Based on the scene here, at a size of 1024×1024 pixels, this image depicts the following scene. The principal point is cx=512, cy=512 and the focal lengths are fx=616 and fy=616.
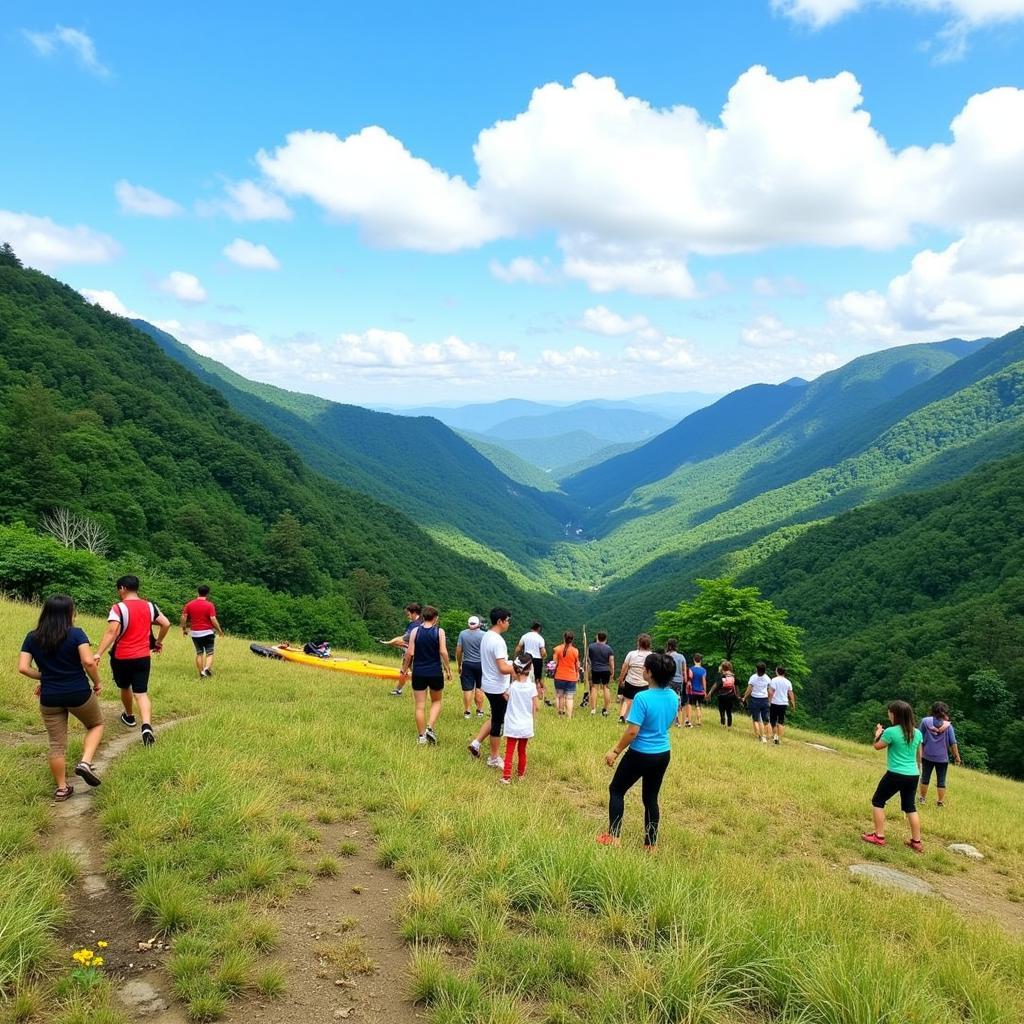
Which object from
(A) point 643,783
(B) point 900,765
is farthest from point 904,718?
(A) point 643,783

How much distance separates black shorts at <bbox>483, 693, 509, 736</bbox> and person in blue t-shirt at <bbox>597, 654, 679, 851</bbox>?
258cm

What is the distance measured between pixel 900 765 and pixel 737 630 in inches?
1068

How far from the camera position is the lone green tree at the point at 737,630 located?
111 feet

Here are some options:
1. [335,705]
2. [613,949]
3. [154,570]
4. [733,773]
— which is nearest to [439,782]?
[613,949]

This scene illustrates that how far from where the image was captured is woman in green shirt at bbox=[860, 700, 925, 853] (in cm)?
823

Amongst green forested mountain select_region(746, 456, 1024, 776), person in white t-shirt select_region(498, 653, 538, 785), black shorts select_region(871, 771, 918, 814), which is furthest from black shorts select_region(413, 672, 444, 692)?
green forested mountain select_region(746, 456, 1024, 776)

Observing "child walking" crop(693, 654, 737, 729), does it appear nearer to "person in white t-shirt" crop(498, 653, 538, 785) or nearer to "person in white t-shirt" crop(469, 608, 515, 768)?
"person in white t-shirt" crop(469, 608, 515, 768)

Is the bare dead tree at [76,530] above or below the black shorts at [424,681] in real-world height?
below

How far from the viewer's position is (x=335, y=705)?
11.5 m

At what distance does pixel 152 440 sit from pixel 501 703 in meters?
69.7

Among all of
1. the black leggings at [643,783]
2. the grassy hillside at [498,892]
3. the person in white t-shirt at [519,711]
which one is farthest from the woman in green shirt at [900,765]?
the person in white t-shirt at [519,711]

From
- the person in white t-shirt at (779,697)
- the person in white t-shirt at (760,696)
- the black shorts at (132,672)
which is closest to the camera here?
the black shorts at (132,672)

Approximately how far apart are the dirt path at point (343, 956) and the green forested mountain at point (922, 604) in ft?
151

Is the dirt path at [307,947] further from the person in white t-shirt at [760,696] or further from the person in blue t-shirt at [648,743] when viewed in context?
the person in white t-shirt at [760,696]
